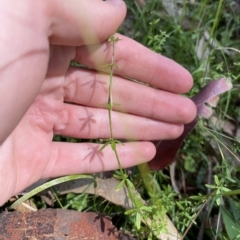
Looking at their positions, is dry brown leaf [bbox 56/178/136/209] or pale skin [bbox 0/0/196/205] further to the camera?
dry brown leaf [bbox 56/178/136/209]

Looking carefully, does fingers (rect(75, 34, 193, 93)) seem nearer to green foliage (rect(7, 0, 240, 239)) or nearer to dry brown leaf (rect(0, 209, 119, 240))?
green foliage (rect(7, 0, 240, 239))

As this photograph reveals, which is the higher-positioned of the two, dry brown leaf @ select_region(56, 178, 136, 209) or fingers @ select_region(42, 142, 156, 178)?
fingers @ select_region(42, 142, 156, 178)

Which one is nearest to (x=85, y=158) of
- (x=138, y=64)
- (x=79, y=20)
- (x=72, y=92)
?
(x=72, y=92)

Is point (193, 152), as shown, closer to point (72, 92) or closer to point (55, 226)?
point (72, 92)

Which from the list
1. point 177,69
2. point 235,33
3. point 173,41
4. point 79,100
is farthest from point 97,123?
point 235,33

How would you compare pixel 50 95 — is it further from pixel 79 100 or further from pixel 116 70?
pixel 116 70

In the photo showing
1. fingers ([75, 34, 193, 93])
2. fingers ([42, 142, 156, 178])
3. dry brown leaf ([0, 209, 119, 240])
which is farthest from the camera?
fingers ([42, 142, 156, 178])

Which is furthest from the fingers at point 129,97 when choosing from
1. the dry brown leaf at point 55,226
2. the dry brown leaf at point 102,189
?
the dry brown leaf at point 55,226

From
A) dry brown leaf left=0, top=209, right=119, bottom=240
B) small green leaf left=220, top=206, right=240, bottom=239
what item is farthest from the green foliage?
dry brown leaf left=0, top=209, right=119, bottom=240
